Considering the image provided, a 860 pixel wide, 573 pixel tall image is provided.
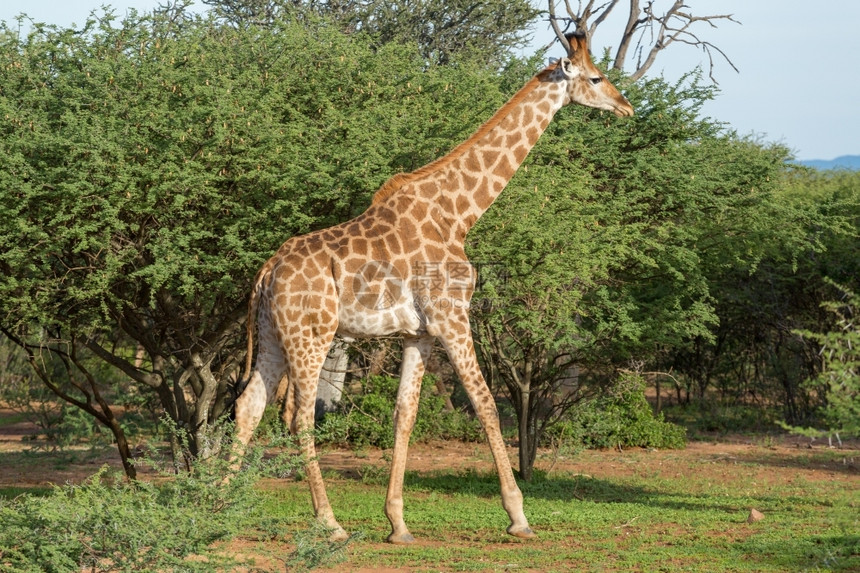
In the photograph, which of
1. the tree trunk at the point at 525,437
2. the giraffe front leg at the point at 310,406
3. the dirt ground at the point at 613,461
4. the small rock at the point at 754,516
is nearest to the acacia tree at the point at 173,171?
the giraffe front leg at the point at 310,406

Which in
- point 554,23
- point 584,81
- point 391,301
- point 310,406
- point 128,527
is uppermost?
point 554,23

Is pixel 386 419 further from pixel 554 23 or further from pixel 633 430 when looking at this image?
pixel 554 23

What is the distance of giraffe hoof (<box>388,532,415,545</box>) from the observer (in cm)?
951

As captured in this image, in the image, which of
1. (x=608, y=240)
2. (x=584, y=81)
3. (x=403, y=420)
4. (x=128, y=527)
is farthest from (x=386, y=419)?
(x=128, y=527)

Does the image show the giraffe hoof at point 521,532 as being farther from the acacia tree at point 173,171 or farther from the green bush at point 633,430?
the green bush at point 633,430

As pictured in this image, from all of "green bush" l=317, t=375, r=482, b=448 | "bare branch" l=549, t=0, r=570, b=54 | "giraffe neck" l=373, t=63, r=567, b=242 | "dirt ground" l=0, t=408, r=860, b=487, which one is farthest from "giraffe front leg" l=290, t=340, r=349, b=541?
"bare branch" l=549, t=0, r=570, b=54

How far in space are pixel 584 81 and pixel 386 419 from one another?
8.60 meters

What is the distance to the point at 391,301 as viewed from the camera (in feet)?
31.7

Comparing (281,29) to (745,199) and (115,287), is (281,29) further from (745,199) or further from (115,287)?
(745,199)

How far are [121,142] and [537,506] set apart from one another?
5.47 m

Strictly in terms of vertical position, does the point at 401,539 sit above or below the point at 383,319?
below

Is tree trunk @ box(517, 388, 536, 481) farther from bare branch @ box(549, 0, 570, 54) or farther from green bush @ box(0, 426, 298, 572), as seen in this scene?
bare branch @ box(549, 0, 570, 54)

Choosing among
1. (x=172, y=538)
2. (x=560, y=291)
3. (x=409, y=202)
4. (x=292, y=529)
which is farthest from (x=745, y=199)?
A: (x=172, y=538)

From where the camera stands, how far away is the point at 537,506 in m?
11.5
